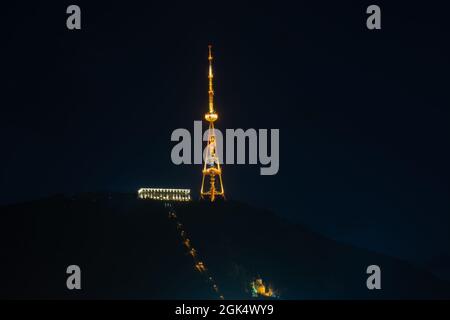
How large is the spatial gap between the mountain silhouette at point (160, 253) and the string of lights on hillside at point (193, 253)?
56 centimetres

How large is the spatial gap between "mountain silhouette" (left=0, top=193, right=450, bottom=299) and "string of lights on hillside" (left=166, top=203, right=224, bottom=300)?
556 millimetres

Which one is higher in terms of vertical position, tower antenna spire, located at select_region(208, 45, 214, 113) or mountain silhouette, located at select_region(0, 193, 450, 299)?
tower antenna spire, located at select_region(208, 45, 214, 113)

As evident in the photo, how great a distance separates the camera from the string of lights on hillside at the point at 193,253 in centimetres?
10481

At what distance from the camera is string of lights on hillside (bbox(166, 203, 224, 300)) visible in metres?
105

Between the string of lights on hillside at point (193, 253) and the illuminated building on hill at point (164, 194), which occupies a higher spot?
the illuminated building on hill at point (164, 194)

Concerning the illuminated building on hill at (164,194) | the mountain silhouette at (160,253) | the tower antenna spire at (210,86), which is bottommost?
the mountain silhouette at (160,253)

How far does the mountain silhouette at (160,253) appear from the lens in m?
104

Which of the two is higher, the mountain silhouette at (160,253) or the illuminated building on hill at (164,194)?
the illuminated building on hill at (164,194)

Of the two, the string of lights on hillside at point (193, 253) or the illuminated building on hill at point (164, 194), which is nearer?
the string of lights on hillside at point (193, 253)

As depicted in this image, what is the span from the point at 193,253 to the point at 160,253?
510 centimetres

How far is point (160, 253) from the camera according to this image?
114m

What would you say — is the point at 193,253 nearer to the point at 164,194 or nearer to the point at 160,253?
the point at 160,253
